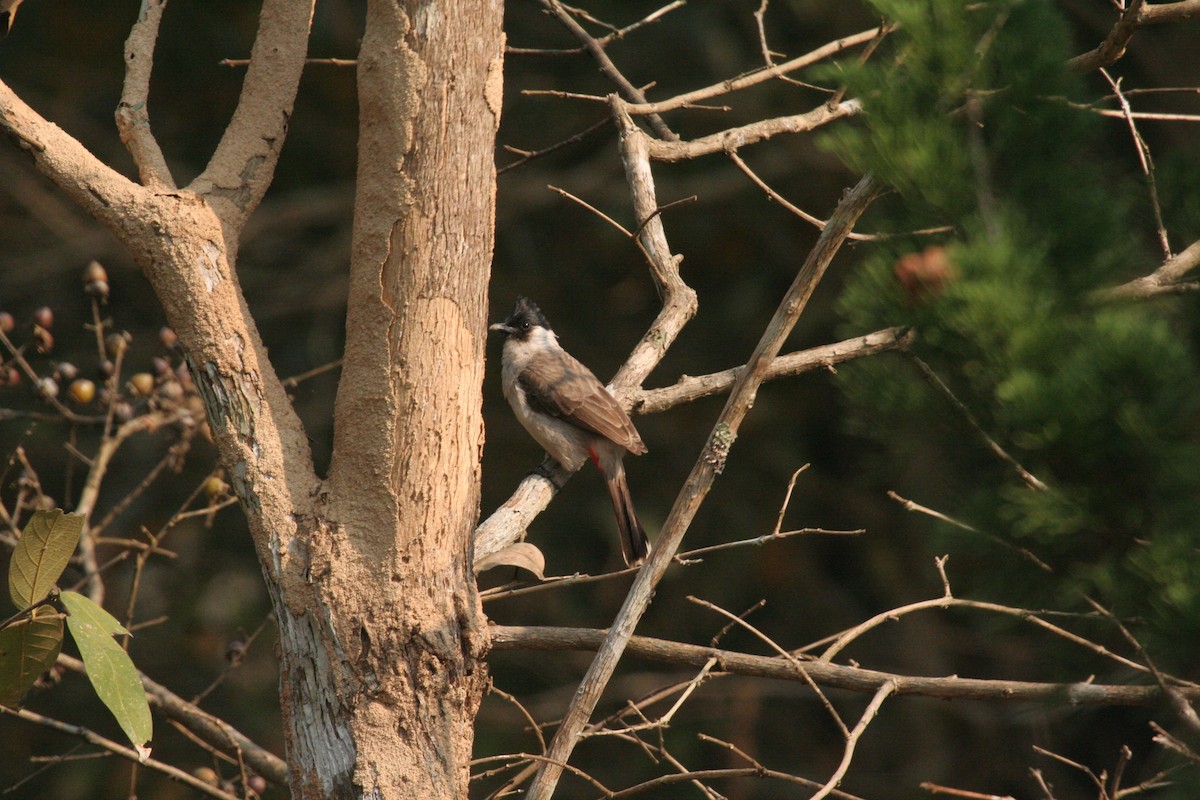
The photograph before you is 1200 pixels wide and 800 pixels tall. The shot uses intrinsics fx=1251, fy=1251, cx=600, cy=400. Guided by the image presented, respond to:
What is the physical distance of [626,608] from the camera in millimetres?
2418

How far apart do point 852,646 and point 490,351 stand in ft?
8.22

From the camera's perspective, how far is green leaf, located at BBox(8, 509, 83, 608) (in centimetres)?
216

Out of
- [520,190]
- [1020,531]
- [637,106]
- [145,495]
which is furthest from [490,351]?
[1020,531]

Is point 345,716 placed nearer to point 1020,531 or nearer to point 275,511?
point 275,511

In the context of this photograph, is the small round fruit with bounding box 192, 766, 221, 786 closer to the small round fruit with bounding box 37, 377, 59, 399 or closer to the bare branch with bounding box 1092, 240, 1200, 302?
the small round fruit with bounding box 37, 377, 59, 399

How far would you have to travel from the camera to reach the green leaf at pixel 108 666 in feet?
6.79

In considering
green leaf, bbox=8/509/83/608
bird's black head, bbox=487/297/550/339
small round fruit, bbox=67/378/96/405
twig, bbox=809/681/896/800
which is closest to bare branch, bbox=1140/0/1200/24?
twig, bbox=809/681/896/800

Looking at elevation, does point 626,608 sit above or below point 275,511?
below

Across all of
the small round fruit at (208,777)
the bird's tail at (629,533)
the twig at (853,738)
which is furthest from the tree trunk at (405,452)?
the bird's tail at (629,533)

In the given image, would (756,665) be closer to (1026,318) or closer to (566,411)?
(1026,318)

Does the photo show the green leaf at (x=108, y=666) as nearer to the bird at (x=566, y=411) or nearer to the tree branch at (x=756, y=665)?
the tree branch at (x=756, y=665)

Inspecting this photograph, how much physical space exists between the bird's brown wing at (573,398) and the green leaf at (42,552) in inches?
86.1

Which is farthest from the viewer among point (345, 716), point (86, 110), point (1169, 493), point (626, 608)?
point (86, 110)

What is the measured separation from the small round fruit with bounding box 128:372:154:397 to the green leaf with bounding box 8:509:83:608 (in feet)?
3.84
